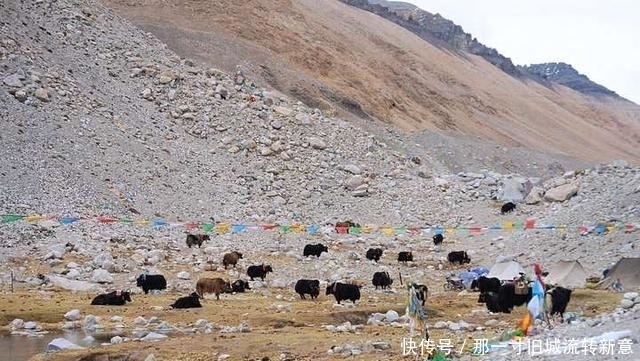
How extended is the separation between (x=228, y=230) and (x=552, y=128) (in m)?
56.3

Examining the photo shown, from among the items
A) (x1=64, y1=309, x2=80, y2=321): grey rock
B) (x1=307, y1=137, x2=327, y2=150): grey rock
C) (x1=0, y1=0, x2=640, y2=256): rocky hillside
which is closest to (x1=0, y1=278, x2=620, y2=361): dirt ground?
(x1=64, y1=309, x2=80, y2=321): grey rock

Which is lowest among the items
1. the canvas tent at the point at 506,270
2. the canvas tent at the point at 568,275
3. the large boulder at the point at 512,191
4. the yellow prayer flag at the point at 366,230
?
the yellow prayer flag at the point at 366,230

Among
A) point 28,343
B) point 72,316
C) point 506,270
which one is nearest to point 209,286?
point 72,316

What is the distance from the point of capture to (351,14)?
82500 mm

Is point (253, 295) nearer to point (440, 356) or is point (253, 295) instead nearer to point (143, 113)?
point (440, 356)

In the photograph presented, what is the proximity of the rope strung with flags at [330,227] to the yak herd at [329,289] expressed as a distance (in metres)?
1.90

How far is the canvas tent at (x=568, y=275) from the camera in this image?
2291cm

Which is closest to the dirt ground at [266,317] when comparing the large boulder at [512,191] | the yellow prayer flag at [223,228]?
the yellow prayer flag at [223,228]

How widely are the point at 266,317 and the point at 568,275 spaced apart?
8149 mm

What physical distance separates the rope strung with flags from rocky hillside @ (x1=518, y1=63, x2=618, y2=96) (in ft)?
398

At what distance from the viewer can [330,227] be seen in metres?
33.0

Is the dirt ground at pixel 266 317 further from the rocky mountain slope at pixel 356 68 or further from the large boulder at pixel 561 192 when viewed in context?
the rocky mountain slope at pixel 356 68

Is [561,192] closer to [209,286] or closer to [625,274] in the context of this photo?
[625,274]

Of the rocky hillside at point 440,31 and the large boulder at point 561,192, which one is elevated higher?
the rocky hillside at point 440,31
